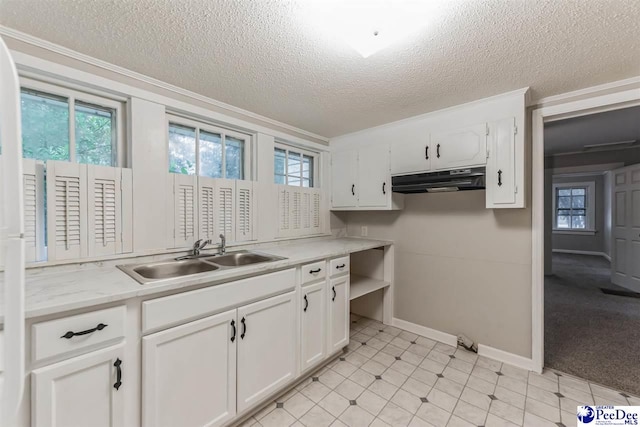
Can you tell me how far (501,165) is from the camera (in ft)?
6.64

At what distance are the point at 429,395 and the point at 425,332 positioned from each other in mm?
930

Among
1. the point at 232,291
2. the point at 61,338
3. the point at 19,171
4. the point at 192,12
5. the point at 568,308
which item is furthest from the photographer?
the point at 568,308

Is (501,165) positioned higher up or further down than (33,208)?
higher up

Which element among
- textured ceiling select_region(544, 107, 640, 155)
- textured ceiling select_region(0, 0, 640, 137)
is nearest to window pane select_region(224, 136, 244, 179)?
textured ceiling select_region(0, 0, 640, 137)

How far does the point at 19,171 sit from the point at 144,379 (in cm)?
102

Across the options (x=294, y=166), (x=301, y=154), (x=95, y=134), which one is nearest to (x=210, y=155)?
(x=95, y=134)

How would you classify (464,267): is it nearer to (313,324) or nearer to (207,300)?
(313,324)

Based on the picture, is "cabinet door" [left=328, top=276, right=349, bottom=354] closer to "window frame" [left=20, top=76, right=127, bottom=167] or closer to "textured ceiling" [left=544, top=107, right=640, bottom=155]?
"window frame" [left=20, top=76, right=127, bottom=167]

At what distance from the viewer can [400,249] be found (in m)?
2.91

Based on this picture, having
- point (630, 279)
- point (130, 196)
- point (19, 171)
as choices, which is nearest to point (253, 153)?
point (130, 196)

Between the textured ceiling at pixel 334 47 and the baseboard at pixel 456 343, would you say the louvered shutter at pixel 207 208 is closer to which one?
the textured ceiling at pixel 334 47

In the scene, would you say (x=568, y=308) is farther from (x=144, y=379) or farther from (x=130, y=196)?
(x=130, y=196)

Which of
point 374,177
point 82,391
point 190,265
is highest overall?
point 374,177

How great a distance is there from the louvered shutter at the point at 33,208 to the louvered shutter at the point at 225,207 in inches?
39.1
